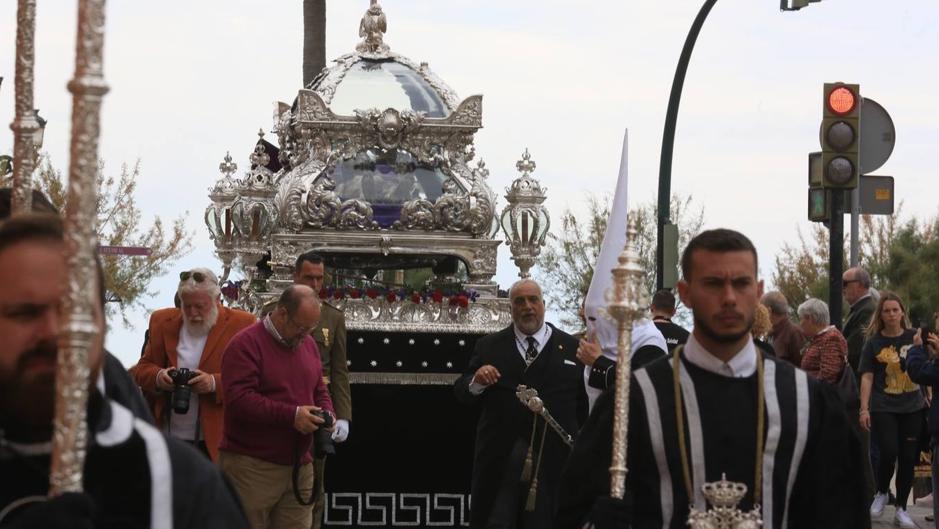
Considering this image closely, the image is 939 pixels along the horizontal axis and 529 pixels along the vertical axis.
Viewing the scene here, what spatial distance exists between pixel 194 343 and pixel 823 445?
616 cm

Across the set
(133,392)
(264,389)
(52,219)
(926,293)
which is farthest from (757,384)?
(926,293)

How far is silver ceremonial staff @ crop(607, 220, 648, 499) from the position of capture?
607 centimetres

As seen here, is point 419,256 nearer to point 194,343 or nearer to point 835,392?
point 194,343

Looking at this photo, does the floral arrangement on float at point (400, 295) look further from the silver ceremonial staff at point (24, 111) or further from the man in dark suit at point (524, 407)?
the silver ceremonial staff at point (24, 111)

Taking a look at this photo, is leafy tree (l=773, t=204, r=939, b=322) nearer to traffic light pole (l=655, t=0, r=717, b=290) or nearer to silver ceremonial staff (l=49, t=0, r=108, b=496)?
traffic light pole (l=655, t=0, r=717, b=290)

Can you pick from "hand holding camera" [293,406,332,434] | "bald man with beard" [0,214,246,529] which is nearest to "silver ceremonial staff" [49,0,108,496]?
"bald man with beard" [0,214,246,529]

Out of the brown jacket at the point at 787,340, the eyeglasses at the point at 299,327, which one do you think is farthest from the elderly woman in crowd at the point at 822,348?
the eyeglasses at the point at 299,327

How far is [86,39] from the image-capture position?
139 inches

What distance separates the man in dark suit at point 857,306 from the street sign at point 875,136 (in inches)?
30.3

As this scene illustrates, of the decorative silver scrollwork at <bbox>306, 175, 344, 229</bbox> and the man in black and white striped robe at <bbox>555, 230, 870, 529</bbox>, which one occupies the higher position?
the decorative silver scrollwork at <bbox>306, 175, 344, 229</bbox>

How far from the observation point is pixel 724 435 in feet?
21.8

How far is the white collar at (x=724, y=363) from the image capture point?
6742 mm

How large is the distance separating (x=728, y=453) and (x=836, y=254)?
28.1ft

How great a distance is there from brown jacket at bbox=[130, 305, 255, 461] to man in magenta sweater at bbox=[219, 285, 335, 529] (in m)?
0.21
